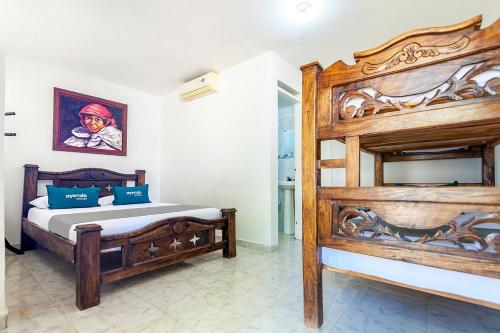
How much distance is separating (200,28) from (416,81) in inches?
88.6

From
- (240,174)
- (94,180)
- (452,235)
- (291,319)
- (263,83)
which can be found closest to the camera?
(452,235)

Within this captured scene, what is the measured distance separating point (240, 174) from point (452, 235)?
8.28 feet

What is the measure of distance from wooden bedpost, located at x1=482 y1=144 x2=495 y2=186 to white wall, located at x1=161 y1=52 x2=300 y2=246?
6.65ft

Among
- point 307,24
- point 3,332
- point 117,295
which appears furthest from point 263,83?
point 3,332

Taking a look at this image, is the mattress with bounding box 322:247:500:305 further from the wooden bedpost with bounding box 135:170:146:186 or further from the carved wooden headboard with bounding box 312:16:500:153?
the wooden bedpost with bounding box 135:170:146:186

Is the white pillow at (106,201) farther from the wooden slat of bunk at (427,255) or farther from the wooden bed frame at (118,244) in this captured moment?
the wooden slat of bunk at (427,255)

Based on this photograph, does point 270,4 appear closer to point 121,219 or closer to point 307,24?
point 307,24

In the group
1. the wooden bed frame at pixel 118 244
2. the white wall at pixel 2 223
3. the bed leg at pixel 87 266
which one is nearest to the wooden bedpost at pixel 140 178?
the wooden bed frame at pixel 118 244

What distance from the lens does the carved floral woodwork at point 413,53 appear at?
3.32ft

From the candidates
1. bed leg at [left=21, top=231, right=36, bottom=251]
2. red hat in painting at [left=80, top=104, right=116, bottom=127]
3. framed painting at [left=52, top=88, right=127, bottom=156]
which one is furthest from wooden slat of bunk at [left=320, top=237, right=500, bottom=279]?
red hat in painting at [left=80, top=104, right=116, bottom=127]

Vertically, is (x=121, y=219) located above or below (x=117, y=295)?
above

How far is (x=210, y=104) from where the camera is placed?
3.77m

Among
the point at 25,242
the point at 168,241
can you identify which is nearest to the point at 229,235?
the point at 168,241

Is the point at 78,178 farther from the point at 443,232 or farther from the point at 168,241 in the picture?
the point at 443,232
